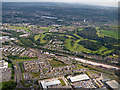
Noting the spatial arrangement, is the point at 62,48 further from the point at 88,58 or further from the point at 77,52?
the point at 88,58

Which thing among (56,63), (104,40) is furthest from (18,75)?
(104,40)

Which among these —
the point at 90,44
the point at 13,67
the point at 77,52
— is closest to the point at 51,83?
the point at 13,67

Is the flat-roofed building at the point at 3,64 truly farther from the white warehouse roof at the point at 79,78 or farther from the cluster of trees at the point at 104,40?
the cluster of trees at the point at 104,40

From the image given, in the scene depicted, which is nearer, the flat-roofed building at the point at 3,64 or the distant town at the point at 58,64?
the distant town at the point at 58,64

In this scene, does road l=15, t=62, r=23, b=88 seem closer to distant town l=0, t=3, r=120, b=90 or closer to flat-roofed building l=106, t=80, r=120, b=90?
distant town l=0, t=3, r=120, b=90

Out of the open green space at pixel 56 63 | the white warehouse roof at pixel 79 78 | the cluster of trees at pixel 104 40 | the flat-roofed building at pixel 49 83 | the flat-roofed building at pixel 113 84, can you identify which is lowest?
the flat-roofed building at pixel 113 84

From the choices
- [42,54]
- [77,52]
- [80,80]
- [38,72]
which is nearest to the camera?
[80,80]

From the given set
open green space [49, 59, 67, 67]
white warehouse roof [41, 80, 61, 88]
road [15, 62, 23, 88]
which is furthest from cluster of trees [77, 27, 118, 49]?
road [15, 62, 23, 88]

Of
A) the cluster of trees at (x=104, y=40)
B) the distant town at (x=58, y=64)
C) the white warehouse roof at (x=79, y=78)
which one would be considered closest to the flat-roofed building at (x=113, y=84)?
the distant town at (x=58, y=64)

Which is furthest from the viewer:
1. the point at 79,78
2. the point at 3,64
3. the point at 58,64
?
the point at 58,64

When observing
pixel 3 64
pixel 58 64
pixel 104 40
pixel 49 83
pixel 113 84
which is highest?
pixel 104 40

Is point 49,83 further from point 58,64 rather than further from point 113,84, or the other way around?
point 113,84
